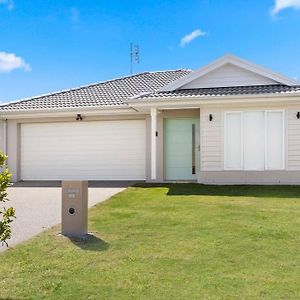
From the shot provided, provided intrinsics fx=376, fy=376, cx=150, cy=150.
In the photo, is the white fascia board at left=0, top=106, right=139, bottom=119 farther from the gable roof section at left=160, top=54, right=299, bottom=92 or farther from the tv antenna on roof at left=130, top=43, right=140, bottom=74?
the tv antenna on roof at left=130, top=43, right=140, bottom=74

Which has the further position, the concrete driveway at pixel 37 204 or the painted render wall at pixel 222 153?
the painted render wall at pixel 222 153

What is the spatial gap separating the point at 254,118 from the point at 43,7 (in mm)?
9143

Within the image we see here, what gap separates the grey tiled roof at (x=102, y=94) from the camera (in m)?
16.6

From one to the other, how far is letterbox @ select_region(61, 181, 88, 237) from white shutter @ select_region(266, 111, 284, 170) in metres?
8.75

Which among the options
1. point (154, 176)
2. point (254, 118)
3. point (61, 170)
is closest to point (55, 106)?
point (61, 170)

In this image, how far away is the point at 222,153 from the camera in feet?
45.5

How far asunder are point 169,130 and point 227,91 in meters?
2.95

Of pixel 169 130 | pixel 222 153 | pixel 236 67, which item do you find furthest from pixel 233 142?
pixel 236 67

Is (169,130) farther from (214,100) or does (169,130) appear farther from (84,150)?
(84,150)

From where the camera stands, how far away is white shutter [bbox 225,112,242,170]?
45.4ft

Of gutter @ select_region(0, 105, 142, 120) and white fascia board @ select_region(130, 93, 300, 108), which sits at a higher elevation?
white fascia board @ select_region(130, 93, 300, 108)

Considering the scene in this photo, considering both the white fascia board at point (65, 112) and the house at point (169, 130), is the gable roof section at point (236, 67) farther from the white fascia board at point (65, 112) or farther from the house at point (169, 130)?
the white fascia board at point (65, 112)

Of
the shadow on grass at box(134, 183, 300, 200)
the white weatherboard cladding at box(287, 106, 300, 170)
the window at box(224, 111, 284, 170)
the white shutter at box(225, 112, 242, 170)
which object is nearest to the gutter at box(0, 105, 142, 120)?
the shadow on grass at box(134, 183, 300, 200)

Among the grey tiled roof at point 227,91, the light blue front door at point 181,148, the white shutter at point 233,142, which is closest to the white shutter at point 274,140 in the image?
the grey tiled roof at point 227,91
